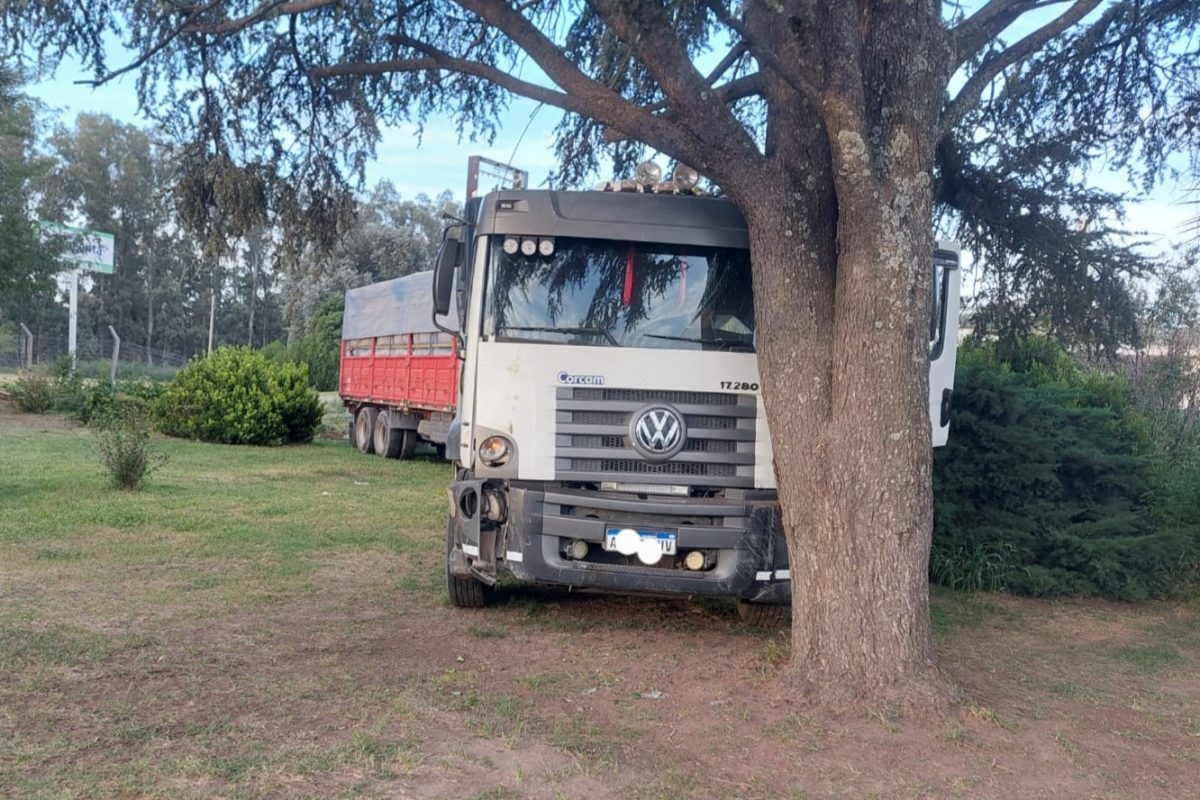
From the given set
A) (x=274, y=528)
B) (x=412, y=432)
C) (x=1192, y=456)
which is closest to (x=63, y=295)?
(x=412, y=432)

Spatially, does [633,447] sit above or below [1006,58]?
below

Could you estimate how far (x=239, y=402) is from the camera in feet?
64.0

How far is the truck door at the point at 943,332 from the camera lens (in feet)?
23.0

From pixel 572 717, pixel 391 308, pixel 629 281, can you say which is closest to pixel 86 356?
pixel 391 308

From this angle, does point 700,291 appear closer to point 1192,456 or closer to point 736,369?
point 736,369

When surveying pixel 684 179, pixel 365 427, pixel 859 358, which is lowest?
pixel 365 427

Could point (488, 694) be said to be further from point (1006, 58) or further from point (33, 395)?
Answer: point (33, 395)

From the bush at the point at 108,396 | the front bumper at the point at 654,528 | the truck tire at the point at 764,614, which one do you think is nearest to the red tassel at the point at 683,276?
the front bumper at the point at 654,528

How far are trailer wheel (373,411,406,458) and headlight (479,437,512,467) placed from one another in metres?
12.2

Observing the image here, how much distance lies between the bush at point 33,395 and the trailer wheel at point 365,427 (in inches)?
334

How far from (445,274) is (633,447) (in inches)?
68.4

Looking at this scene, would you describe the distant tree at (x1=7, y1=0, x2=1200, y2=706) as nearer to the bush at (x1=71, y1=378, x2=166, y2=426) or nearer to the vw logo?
the vw logo

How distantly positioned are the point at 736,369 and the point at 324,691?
2.99 metres

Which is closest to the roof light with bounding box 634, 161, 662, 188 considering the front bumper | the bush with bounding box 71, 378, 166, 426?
the front bumper
